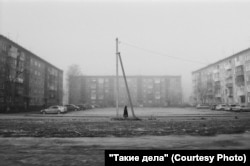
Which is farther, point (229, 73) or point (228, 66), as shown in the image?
point (229, 73)

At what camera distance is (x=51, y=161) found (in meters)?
7.16

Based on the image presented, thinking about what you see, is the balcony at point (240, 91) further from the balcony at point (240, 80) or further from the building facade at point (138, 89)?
the building facade at point (138, 89)

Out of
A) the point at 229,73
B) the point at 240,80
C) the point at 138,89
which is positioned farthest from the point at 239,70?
the point at 138,89

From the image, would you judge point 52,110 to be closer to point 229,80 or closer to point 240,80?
point 240,80

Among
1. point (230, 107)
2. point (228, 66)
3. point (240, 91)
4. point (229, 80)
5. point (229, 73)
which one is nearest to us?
point (230, 107)

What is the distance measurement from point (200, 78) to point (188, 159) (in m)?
99.1

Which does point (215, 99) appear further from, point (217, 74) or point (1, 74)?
point (1, 74)

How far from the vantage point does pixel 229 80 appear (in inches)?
2827

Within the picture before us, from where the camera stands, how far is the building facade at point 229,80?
2459 inches

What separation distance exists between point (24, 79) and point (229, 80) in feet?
184

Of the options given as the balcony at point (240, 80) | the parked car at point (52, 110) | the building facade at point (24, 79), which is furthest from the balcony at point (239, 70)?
the building facade at point (24, 79)

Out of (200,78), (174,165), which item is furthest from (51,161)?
(200,78)

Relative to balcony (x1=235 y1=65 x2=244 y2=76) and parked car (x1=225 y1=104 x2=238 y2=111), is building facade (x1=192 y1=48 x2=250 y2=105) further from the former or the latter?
parked car (x1=225 y1=104 x2=238 y2=111)

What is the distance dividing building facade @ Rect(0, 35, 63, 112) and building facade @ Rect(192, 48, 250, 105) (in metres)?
51.2
